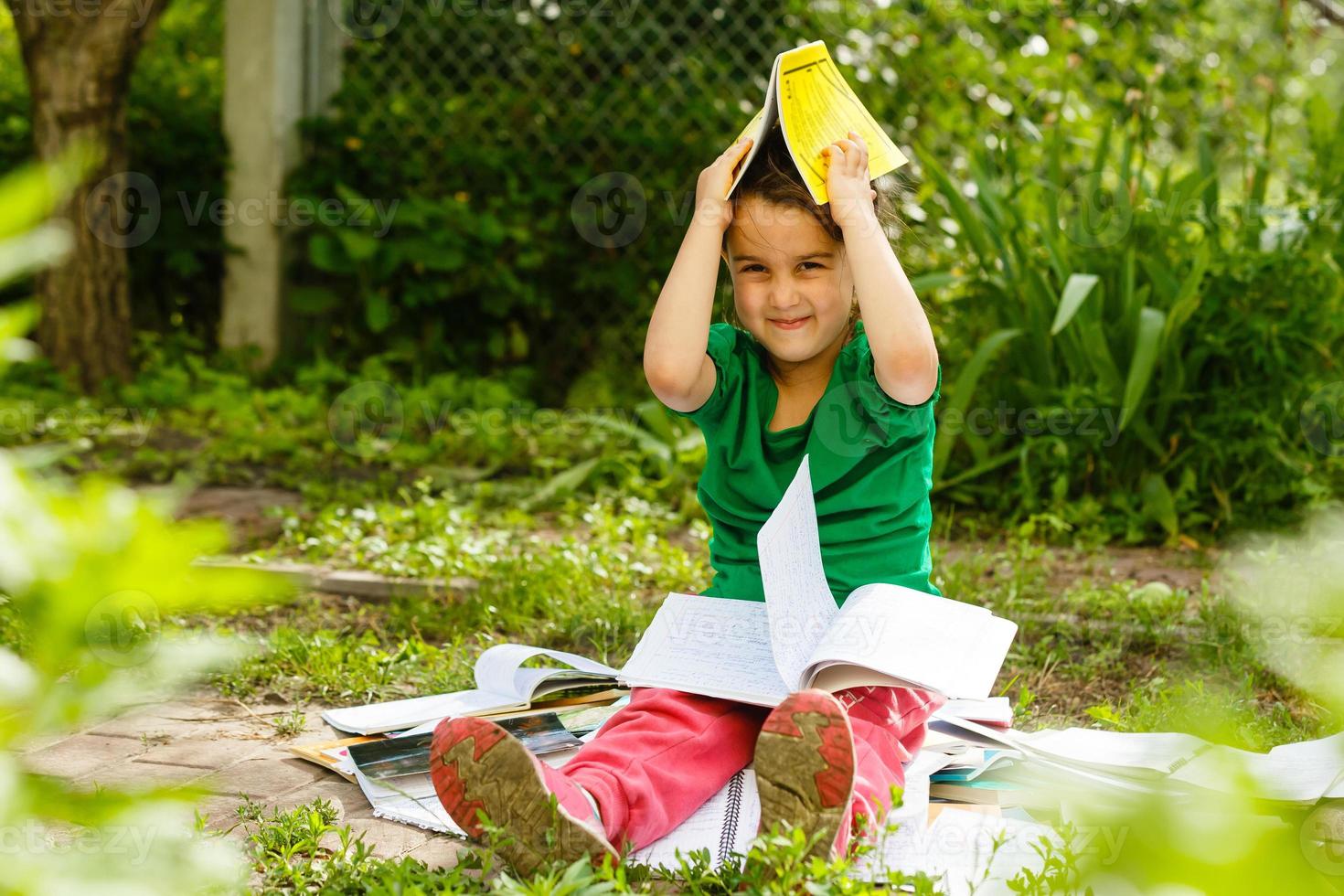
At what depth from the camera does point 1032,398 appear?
3859mm

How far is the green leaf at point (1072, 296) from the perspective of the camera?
338 cm

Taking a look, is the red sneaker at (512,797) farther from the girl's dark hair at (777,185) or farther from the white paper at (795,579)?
the girl's dark hair at (777,185)

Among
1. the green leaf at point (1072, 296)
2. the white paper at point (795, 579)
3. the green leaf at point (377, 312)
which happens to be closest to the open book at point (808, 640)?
the white paper at point (795, 579)

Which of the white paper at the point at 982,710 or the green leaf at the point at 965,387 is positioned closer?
the white paper at the point at 982,710

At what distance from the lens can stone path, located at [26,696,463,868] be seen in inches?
70.0

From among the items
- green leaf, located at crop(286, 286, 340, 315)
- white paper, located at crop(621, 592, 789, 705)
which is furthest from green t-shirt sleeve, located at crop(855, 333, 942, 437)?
green leaf, located at crop(286, 286, 340, 315)

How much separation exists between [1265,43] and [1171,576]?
362 cm

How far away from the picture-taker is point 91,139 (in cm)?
507

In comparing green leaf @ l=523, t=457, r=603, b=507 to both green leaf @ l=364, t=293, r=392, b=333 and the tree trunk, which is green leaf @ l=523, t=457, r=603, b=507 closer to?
green leaf @ l=364, t=293, r=392, b=333

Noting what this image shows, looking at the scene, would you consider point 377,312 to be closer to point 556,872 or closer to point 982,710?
point 982,710

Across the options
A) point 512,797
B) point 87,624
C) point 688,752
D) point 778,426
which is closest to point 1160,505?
point 778,426

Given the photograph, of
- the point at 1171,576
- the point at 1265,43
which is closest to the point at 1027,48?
the point at 1265,43

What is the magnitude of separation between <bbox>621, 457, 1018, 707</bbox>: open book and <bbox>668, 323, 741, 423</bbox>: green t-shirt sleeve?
0.26 m

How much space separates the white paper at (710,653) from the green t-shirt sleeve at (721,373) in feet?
1.01
